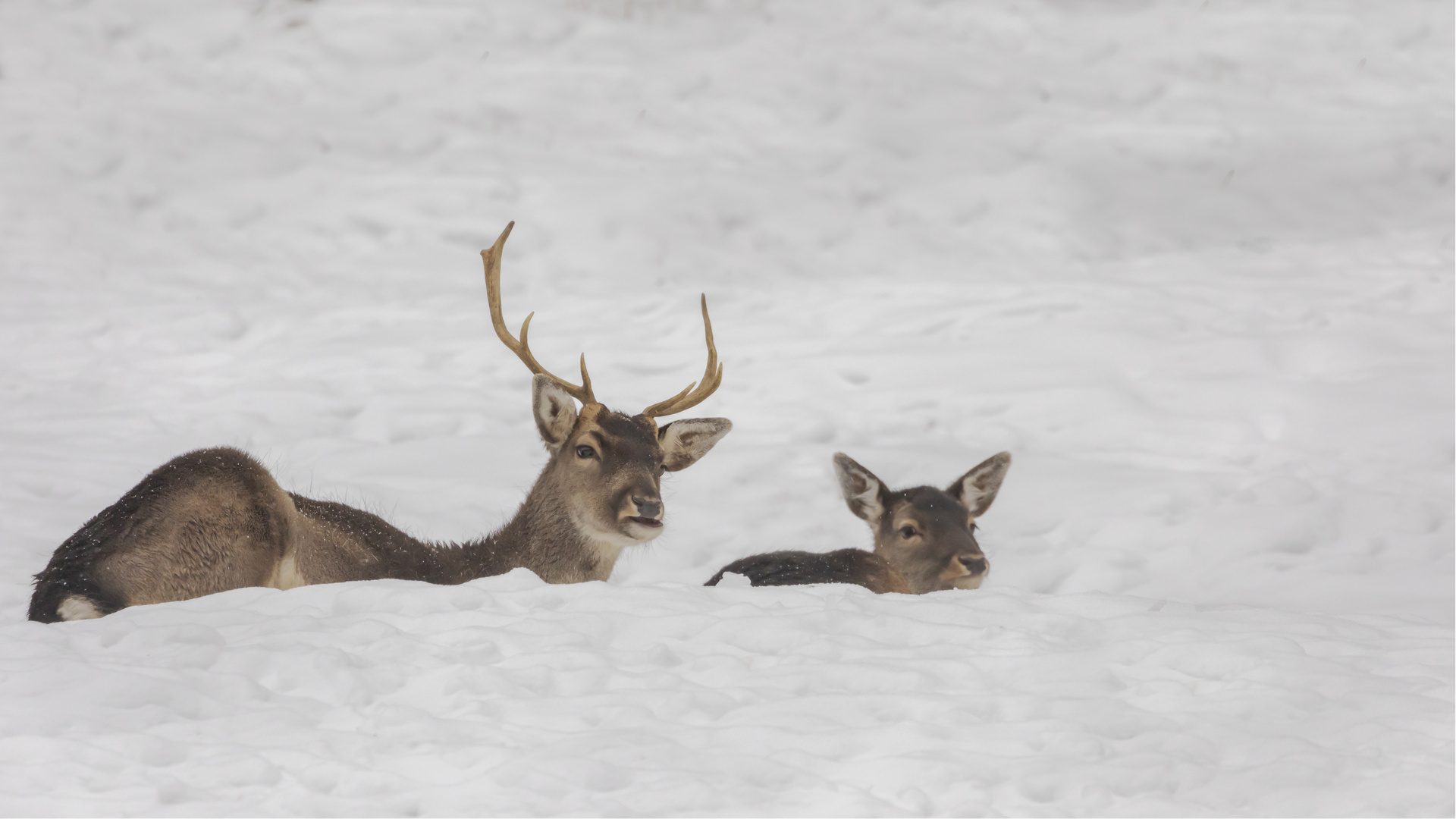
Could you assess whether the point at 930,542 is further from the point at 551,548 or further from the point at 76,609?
the point at 76,609

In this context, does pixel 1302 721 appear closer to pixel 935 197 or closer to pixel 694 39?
pixel 935 197

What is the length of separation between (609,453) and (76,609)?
2.25m

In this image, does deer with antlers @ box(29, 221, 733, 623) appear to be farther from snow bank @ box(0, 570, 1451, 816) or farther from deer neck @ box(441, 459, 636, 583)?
snow bank @ box(0, 570, 1451, 816)

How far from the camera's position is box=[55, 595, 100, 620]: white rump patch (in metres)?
4.61

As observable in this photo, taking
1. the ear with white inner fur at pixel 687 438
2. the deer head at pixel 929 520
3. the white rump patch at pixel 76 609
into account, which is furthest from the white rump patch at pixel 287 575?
the deer head at pixel 929 520

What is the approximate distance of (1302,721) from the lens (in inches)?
162

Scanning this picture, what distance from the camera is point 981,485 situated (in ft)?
23.8

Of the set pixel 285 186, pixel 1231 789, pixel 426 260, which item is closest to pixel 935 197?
pixel 426 260

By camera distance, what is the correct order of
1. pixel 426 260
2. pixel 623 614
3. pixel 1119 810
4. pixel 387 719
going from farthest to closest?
pixel 426 260 → pixel 623 614 → pixel 387 719 → pixel 1119 810

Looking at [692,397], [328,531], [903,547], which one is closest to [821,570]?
[903,547]

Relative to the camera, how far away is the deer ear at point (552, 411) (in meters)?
6.00

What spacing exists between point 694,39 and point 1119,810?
535 inches

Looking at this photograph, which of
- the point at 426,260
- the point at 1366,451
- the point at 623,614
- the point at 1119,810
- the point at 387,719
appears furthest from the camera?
the point at 426,260

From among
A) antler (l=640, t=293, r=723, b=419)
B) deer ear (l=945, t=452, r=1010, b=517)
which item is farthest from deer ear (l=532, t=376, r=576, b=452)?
deer ear (l=945, t=452, r=1010, b=517)
